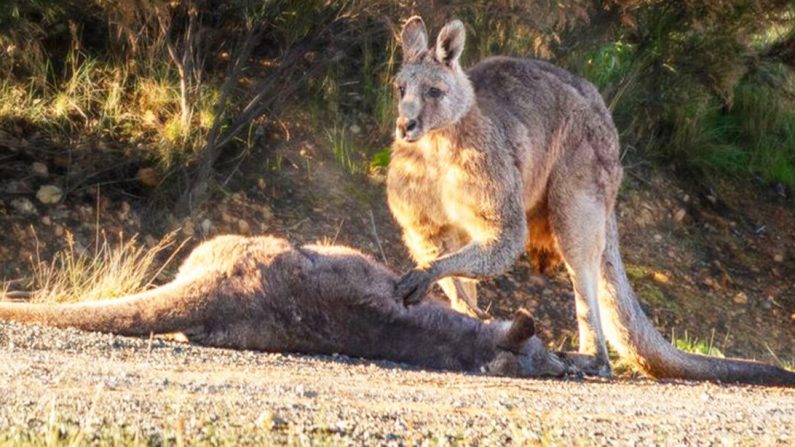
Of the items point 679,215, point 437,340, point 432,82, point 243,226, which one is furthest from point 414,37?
point 679,215

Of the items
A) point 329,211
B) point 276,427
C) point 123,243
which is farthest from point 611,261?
point 276,427

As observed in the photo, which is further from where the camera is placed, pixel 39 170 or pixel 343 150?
pixel 343 150

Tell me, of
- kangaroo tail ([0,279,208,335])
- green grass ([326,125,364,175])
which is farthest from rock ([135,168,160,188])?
kangaroo tail ([0,279,208,335])

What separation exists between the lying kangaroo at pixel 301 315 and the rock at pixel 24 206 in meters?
2.83

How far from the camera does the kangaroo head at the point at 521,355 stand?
333 inches

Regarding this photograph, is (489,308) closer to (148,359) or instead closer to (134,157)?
(134,157)

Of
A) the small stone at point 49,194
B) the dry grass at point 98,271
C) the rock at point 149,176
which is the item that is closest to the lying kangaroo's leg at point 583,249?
the dry grass at point 98,271

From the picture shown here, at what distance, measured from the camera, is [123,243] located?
36.0 ft

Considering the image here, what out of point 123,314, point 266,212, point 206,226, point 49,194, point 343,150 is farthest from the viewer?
point 343,150

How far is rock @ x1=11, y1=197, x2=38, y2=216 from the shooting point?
10828mm

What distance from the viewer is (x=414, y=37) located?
30.7ft

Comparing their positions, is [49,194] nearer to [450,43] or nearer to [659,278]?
[450,43]

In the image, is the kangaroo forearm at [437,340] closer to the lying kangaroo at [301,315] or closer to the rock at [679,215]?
the lying kangaroo at [301,315]

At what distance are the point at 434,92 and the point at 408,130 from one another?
0.45m
